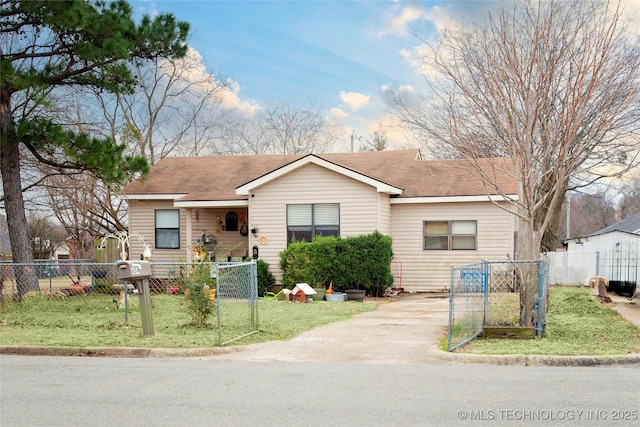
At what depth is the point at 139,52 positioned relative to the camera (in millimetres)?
17609

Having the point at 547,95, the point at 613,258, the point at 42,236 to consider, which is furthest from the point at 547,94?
the point at 42,236

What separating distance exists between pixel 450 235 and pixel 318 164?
5.11m

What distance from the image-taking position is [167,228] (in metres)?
23.6

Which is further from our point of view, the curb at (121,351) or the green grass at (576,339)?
the curb at (121,351)

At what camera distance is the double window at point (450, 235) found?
838 inches

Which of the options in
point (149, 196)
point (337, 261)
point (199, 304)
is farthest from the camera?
point (149, 196)

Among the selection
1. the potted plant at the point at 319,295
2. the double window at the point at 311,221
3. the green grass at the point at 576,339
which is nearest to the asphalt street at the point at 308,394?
the green grass at the point at 576,339

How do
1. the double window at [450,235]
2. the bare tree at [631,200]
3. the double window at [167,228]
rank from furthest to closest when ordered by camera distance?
the bare tree at [631,200], the double window at [167,228], the double window at [450,235]

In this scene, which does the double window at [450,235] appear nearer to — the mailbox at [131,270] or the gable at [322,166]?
the gable at [322,166]

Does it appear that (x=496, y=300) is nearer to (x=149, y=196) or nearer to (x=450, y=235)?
(x=450, y=235)

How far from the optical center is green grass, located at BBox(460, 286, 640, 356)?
945 centimetres

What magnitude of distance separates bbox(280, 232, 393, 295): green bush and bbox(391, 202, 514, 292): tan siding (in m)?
2.59

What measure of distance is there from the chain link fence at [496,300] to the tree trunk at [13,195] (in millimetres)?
11458

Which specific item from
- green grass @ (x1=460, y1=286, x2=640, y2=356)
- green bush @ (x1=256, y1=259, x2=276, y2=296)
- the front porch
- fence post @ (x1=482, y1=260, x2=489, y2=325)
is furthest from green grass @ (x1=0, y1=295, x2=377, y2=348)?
the front porch
